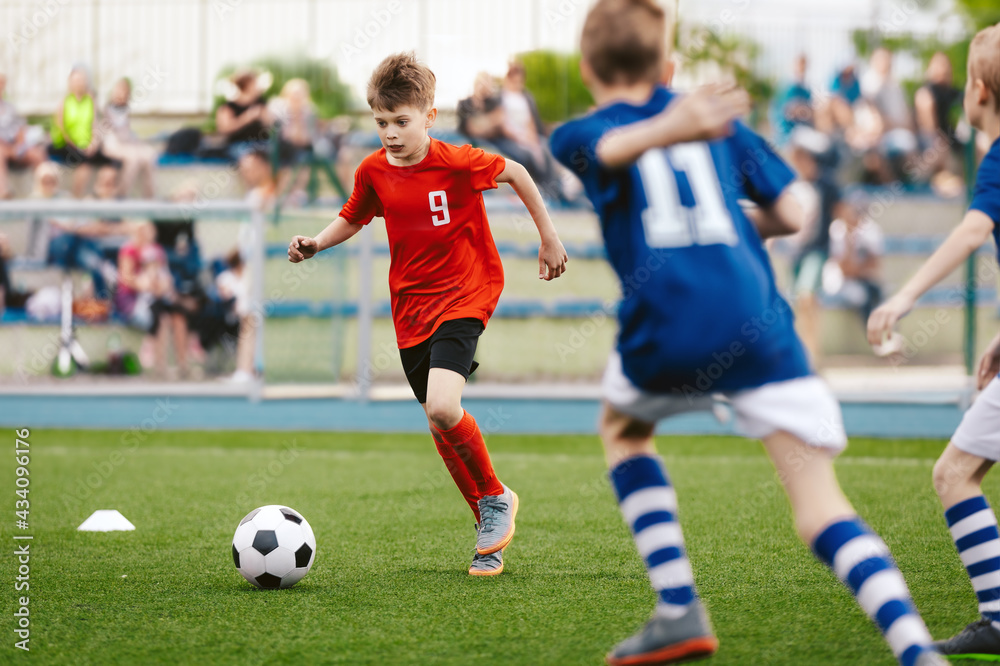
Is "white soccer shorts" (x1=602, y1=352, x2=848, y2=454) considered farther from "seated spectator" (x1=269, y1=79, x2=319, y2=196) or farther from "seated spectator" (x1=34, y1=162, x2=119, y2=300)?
"seated spectator" (x1=269, y1=79, x2=319, y2=196)

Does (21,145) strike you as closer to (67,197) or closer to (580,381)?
(67,197)

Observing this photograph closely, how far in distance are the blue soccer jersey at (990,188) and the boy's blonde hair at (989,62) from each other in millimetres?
161

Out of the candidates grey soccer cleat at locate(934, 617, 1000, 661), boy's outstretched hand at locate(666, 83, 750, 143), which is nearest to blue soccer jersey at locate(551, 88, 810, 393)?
boy's outstretched hand at locate(666, 83, 750, 143)

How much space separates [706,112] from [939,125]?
11.1 m

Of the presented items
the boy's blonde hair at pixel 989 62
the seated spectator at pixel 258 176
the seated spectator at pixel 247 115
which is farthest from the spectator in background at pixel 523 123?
the boy's blonde hair at pixel 989 62

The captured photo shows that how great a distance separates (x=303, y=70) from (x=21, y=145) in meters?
4.71

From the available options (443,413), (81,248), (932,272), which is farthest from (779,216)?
(81,248)

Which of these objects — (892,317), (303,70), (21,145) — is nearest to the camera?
(892,317)

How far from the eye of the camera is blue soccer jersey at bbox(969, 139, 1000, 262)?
272 centimetres

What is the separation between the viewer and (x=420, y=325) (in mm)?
4168

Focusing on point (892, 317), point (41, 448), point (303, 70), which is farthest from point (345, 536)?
point (303, 70)

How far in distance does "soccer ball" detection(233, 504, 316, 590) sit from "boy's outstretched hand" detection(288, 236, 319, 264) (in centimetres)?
95

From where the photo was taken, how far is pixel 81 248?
38.5 feet

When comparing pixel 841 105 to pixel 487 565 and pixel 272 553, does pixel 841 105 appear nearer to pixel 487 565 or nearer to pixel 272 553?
pixel 487 565
